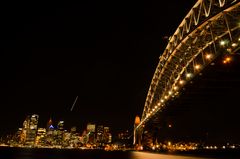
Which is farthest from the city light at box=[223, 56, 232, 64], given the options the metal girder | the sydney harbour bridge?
the metal girder

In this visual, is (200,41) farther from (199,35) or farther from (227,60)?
(227,60)

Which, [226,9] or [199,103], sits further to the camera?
[199,103]

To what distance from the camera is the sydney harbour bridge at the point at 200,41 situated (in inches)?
740

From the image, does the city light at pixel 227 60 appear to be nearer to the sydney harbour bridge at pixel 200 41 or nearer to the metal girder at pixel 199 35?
the sydney harbour bridge at pixel 200 41

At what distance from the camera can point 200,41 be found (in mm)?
26062

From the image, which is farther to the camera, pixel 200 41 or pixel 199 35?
pixel 200 41

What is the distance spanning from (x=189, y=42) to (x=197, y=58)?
187 centimetres

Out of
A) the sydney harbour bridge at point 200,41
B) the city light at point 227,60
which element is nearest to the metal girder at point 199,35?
the sydney harbour bridge at point 200,41

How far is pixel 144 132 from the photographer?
82375mm

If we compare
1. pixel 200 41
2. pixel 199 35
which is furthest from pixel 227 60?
pixel 200 41

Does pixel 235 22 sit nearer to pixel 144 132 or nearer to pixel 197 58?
pixel 197 58

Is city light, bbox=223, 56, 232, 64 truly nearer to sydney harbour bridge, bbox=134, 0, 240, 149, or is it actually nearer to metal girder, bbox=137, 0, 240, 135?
sydney harbour bridge, bbox=134, 0, 240, 149

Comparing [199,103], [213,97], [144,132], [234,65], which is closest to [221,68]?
[234,65]

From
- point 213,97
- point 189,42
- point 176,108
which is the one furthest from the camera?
point 176,108
